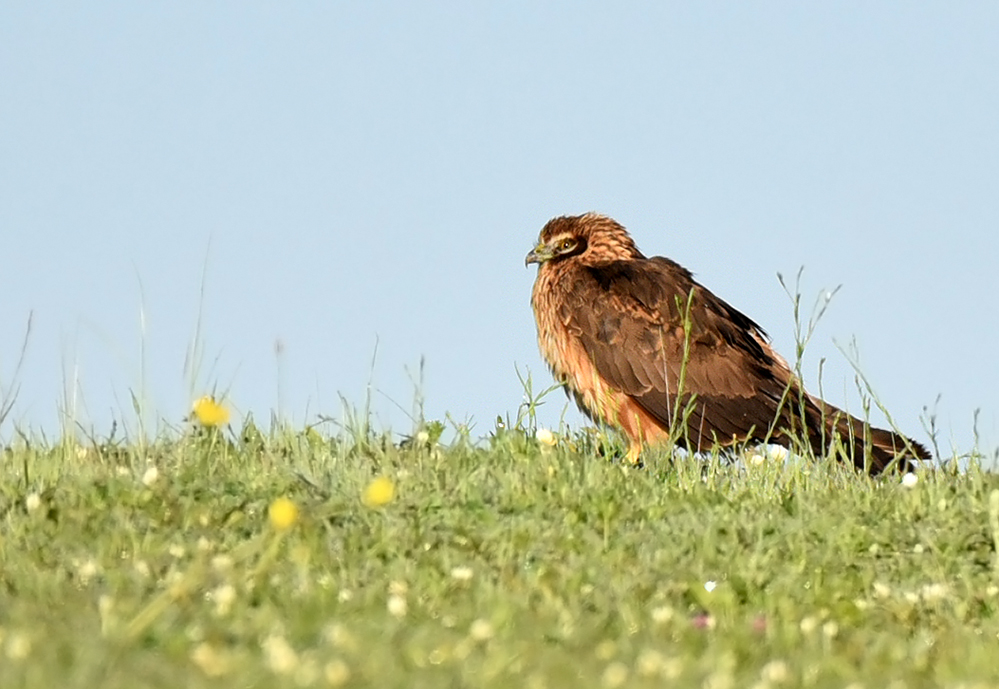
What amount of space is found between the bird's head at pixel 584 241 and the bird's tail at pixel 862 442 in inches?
70.4

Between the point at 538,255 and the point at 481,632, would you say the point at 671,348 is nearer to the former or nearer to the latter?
the point at 538,255

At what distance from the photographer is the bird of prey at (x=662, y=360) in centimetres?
980

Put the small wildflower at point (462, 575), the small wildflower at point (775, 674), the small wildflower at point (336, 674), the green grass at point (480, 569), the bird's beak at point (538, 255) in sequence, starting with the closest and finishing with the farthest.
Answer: the small wildflower at point (336, 674) → the green grass at point (480, 569) → the small wildflower at point (775, 674) → the small wildflower at point (462, 575) → the bird's beak at point (538, 255)

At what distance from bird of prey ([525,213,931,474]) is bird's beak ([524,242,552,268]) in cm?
22

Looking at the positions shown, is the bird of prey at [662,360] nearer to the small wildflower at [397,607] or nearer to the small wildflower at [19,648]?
the small wildflower at [397,607]

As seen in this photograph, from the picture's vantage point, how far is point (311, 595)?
5.03m

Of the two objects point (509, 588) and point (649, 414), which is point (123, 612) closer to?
point (509, 588)

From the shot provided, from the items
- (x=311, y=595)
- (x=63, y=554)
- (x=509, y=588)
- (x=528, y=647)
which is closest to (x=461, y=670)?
(x=528, y=647)

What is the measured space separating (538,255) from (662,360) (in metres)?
1.43

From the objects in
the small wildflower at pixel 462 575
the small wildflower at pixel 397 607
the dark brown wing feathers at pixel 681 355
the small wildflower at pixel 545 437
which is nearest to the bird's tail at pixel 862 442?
the dark brown wing feathers at pixel 681 355

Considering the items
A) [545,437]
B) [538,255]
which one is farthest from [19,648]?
A: [538,255]

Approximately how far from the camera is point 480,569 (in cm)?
590

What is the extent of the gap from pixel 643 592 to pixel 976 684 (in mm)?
1477

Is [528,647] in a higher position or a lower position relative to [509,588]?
lower
